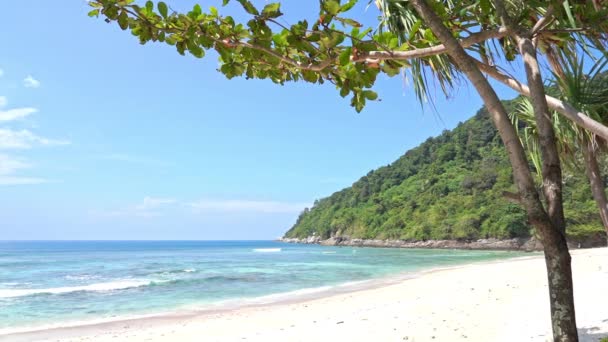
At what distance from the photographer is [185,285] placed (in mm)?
18969

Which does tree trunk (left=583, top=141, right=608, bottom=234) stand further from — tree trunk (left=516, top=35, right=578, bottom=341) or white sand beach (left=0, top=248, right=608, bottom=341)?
tree trunk (left=516, top=35, right=578, bottom=341)

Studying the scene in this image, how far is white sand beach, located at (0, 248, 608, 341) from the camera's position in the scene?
5.28 meters

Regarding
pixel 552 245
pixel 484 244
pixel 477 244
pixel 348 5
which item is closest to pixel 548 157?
pixel 552 245

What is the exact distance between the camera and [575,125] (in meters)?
3.51

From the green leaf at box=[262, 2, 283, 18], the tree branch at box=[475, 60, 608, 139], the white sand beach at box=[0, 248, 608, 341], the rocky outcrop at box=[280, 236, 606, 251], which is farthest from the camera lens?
the rocky outcrop at box=[280, 236, 606, 251]

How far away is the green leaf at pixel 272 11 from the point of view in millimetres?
1793

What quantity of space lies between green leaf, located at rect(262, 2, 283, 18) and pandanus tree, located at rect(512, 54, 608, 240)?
1805mm

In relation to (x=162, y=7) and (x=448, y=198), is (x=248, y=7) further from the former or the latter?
(x=448, y=198)

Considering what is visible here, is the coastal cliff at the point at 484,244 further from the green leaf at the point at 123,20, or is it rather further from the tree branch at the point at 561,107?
the green leaf at the point at 123,20

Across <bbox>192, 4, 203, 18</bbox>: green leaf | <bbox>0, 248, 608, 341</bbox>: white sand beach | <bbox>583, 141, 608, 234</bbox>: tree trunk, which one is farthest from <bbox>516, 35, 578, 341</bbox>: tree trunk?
<bbox>0, 248, 608, 341</bbox>: white sand beach

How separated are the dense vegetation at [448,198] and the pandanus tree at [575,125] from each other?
4020cm

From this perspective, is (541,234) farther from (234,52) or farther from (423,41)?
(234,52)

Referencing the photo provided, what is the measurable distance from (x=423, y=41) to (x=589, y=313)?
434 centimetres

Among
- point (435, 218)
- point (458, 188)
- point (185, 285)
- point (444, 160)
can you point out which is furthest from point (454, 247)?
point (185, 285)
